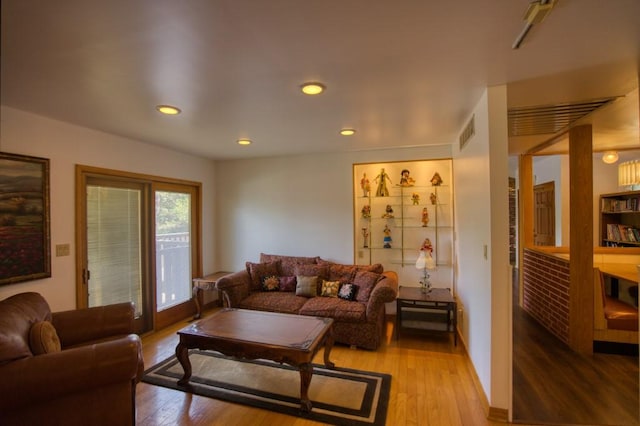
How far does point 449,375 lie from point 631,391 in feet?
4.45

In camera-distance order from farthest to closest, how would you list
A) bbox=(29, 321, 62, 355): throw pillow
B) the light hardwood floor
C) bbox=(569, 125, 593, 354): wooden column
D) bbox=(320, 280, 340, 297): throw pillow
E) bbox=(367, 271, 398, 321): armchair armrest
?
1. bbox=(320, 280, 340, 297): throw pillow
2. bbox=(367, 271, 398, 321): armchair armrest
3. bbox=(569, 125, 593, 354): wooden column
4. the light hardwood floor
5. bbox=(29, 321, 62, 355): throw pillow

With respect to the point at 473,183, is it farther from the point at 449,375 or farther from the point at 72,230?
the point at 72,230

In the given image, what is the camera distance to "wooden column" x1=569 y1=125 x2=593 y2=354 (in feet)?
9.48

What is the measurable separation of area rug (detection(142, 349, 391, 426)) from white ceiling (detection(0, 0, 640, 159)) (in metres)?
2.33

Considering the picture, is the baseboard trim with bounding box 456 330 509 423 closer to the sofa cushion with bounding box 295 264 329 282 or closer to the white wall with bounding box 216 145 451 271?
the sofa cushion with bounding box 295 264 329 282

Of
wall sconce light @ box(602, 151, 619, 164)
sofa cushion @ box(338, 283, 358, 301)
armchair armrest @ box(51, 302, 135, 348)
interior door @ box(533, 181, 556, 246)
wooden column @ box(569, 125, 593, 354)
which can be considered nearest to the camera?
armchair armrest @ box(51, 302, 135, 348)

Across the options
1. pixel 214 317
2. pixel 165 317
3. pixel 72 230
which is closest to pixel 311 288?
pixel 214 317

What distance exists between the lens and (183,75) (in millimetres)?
1773

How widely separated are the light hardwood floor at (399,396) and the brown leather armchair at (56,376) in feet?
1.36

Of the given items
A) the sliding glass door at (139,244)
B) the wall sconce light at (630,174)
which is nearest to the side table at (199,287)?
the sliding glass door at (139,244)

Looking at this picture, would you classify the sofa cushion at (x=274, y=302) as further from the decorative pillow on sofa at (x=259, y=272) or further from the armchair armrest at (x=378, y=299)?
the armchair armrest at (x=378, y=299)

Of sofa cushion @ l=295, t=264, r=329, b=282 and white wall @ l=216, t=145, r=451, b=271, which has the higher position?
white wall @ l=216, t=145, r=451, b=271

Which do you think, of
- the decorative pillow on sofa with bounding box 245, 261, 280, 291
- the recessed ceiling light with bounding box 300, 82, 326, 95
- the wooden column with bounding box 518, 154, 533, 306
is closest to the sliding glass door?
the decorative pillow on sofa with bounding box 245, 261, 280, 291

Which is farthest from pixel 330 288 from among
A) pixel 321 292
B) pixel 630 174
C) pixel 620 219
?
pixel 620 219
